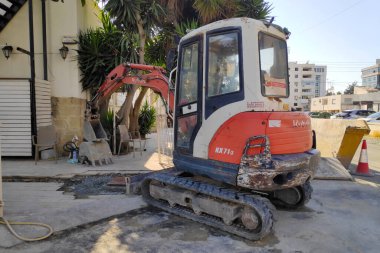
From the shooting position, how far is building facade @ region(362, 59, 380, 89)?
78.2 meters

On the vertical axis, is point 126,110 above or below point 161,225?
above

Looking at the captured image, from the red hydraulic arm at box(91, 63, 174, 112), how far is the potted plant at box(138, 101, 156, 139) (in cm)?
687

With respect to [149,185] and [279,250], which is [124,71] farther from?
[279,250]

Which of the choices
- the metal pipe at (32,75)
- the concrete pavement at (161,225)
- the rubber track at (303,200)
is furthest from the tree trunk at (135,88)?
the rubber track at (303,200)

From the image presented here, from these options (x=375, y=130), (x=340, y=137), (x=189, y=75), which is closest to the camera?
(x=189, y=75)

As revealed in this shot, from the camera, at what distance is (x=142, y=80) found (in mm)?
6508

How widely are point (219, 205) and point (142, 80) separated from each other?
3.35 metres

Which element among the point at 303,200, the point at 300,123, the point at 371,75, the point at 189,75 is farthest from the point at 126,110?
the point at 371,75

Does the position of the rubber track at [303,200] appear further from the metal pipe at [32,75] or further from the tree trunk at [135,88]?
the metal pipe at [32,75]

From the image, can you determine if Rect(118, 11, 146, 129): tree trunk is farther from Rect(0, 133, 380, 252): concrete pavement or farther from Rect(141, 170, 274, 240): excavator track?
Rect(141, 170, 274, 240): excavator track

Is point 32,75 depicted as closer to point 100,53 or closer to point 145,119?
point 100,53

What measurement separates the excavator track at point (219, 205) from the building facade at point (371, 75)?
82927 mm

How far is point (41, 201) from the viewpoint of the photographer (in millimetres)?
5211

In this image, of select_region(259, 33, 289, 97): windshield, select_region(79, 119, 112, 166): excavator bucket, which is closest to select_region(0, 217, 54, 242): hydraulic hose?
select_region(259, 33, 289, 97): windshield
